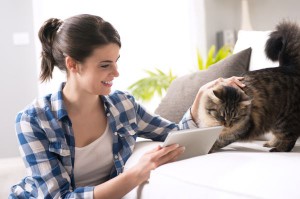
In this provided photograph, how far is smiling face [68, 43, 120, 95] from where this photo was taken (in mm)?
1371

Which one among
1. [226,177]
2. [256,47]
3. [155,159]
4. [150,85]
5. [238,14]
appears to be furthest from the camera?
[238,14]

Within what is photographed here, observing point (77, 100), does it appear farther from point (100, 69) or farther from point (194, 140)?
point (194, 140)

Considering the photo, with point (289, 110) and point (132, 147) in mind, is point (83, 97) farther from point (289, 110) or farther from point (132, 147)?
point (289, 110)

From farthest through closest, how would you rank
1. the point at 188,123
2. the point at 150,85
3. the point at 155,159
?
1. the point at 150,85
2. the point at 188,123
3. the point at 155,159

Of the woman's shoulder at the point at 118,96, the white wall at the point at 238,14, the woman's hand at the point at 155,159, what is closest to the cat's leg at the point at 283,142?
the woman's hand at the point at 155,159

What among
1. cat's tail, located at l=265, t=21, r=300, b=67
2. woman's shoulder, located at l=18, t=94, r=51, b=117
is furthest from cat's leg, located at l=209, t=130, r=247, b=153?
woman's shoulder, located at l=18, t=94, r=51, b=117

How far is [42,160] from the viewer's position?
130 cm

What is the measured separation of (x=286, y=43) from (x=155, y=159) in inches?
31.0

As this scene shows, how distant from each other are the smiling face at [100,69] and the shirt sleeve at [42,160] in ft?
0.73

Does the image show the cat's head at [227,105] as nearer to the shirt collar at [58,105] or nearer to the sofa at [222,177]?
the sofa at [222,177]

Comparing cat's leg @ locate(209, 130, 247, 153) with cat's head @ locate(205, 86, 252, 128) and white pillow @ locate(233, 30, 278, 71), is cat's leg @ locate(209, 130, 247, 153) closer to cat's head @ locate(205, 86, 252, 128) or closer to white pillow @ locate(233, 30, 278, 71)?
cat's head @ locate(205, 86, 252, 128)

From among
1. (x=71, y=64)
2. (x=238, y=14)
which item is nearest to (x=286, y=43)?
(x=71, y=64)

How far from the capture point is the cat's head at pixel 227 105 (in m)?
1.43

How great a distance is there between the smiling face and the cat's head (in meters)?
0.38
